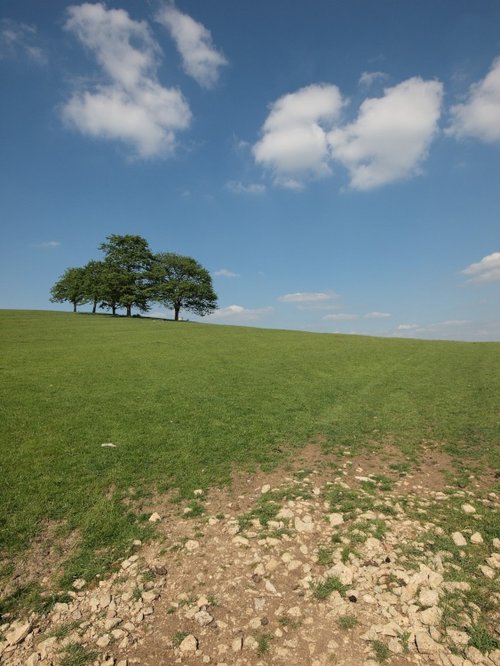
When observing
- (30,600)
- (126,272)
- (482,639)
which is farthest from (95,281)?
(482,639)

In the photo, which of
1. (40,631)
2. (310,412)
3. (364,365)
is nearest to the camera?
(40,631)

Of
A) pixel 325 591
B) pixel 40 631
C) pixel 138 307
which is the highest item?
pixel 138 307

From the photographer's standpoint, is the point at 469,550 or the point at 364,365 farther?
the point at 364,365

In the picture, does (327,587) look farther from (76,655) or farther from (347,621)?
(76,655)

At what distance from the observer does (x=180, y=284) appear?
8212cm

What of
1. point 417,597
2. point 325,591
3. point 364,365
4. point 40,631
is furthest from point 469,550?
point 364,365

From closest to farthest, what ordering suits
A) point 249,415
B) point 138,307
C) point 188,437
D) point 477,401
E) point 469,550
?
point 469,550
point 188,437
point 249,415
point 477,401
point 138,307

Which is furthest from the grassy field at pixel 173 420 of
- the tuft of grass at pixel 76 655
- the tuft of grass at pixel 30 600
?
the tuft of grass at pixel 76 655

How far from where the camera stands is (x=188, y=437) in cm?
1376

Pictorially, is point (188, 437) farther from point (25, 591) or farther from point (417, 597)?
point (417, 597)

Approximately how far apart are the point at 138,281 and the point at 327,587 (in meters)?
82.2

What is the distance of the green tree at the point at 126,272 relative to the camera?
253 feet

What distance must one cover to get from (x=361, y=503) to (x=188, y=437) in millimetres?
6970

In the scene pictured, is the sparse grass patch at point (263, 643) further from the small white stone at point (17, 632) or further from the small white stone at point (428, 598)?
the small white stone at point (17, 632)
